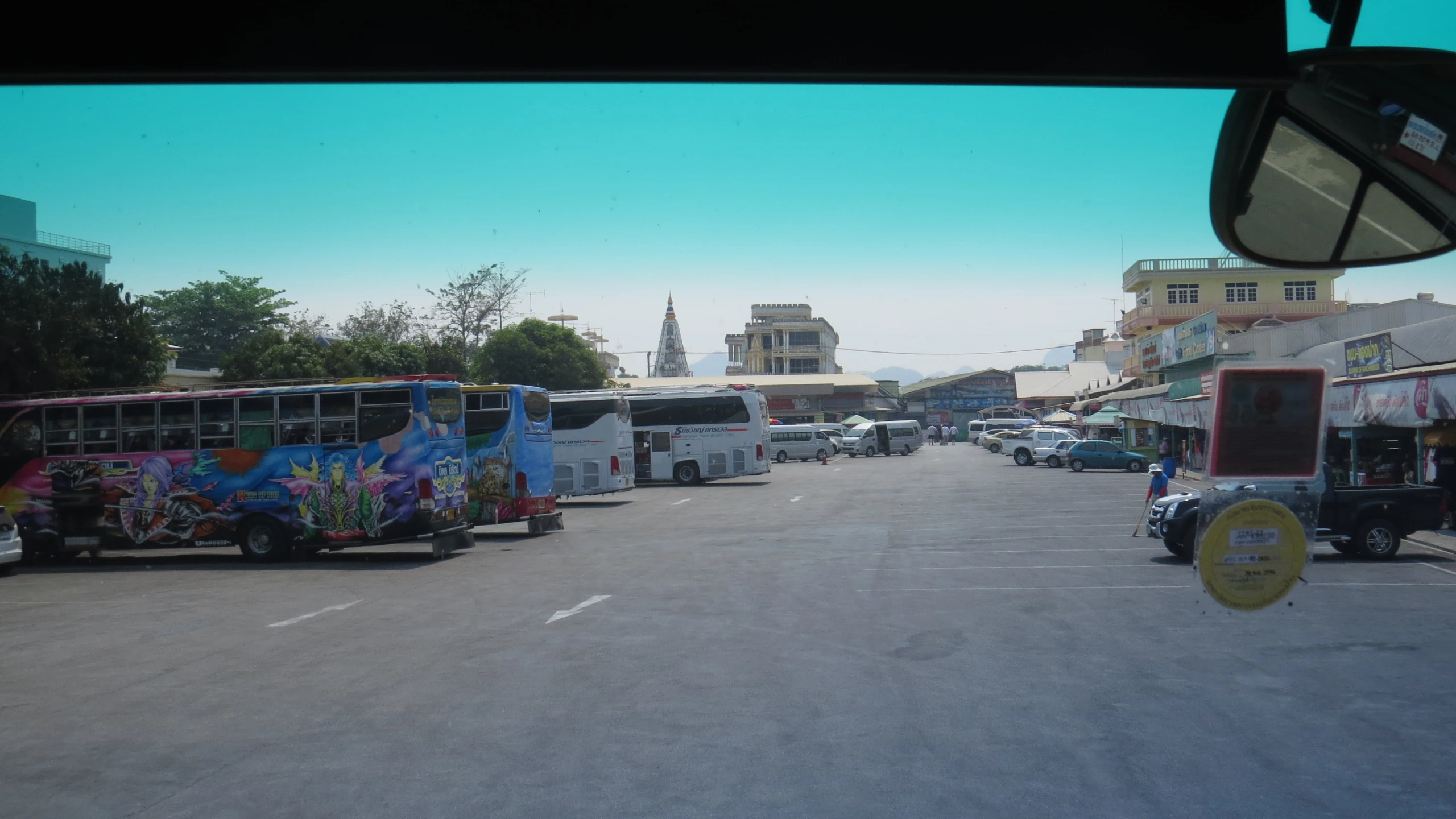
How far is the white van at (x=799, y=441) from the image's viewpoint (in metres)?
56.8

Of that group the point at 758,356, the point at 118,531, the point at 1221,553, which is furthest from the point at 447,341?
the point at 758,356

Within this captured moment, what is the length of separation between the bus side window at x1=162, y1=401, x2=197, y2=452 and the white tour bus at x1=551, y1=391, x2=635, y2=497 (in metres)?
12.1

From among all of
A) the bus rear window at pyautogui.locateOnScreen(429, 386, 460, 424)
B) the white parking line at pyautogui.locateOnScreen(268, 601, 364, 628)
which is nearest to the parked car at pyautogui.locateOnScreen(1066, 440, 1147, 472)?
the bus rear window at pyautogui.locateOnScreen(429, 386, 460, 424)

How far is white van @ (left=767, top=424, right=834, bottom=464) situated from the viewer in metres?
56.8

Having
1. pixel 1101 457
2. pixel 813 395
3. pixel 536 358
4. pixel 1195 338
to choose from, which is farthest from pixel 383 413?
pixel 813 395

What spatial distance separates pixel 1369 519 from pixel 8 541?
20654mm

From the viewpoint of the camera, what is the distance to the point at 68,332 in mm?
21953

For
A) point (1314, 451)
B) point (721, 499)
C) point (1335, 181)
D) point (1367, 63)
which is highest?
point (1367, 63)

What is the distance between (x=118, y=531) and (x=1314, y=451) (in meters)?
18.7

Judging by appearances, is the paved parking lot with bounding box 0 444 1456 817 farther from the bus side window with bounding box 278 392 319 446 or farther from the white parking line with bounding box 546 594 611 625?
the bus side window with bounding box 278 392 319 446

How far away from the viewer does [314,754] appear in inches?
252

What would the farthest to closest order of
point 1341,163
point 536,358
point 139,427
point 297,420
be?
point 536,358, point 139,427, point 297,420, point 1341,163

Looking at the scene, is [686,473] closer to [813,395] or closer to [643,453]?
[643,453]

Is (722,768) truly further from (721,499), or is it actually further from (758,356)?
(758,356)
